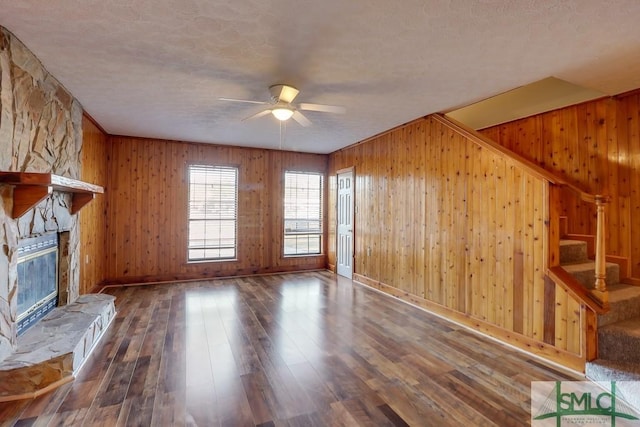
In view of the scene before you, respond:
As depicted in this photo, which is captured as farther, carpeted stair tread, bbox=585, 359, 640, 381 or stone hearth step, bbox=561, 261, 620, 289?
stone hearth step, bbox=561, 261, 620, 289

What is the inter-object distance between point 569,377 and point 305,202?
5380 millimetres

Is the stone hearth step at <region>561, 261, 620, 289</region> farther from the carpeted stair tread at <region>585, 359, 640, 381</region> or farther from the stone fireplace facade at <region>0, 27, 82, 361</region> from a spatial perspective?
the stone fireplace facade at <region>0, 27, 82, 361</region>

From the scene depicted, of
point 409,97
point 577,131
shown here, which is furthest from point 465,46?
point 577,131

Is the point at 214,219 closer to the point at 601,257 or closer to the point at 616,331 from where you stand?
the point at 601,257

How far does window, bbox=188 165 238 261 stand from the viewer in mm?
6133

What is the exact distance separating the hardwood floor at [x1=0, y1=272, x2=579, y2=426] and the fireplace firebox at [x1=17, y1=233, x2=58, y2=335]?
684 millimetres

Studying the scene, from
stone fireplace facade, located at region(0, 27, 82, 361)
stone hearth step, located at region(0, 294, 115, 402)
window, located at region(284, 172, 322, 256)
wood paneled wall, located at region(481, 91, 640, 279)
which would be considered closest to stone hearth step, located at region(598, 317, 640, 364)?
wood paneled wall, located at region(481, 91, 640, 279)

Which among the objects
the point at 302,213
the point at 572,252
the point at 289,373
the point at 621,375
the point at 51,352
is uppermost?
the point at 302,213

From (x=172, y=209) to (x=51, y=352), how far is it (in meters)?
3.74

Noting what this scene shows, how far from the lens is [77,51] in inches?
103

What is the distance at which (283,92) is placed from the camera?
10.3 feet

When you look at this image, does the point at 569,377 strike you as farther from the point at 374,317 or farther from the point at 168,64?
the point at 168,64

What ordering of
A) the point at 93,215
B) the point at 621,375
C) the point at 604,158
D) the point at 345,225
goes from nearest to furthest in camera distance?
the point at 621,375, the point at 604,158, the point at 93,215, the point at 345,225

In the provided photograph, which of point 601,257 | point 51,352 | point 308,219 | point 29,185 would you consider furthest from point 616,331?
point 308,219
